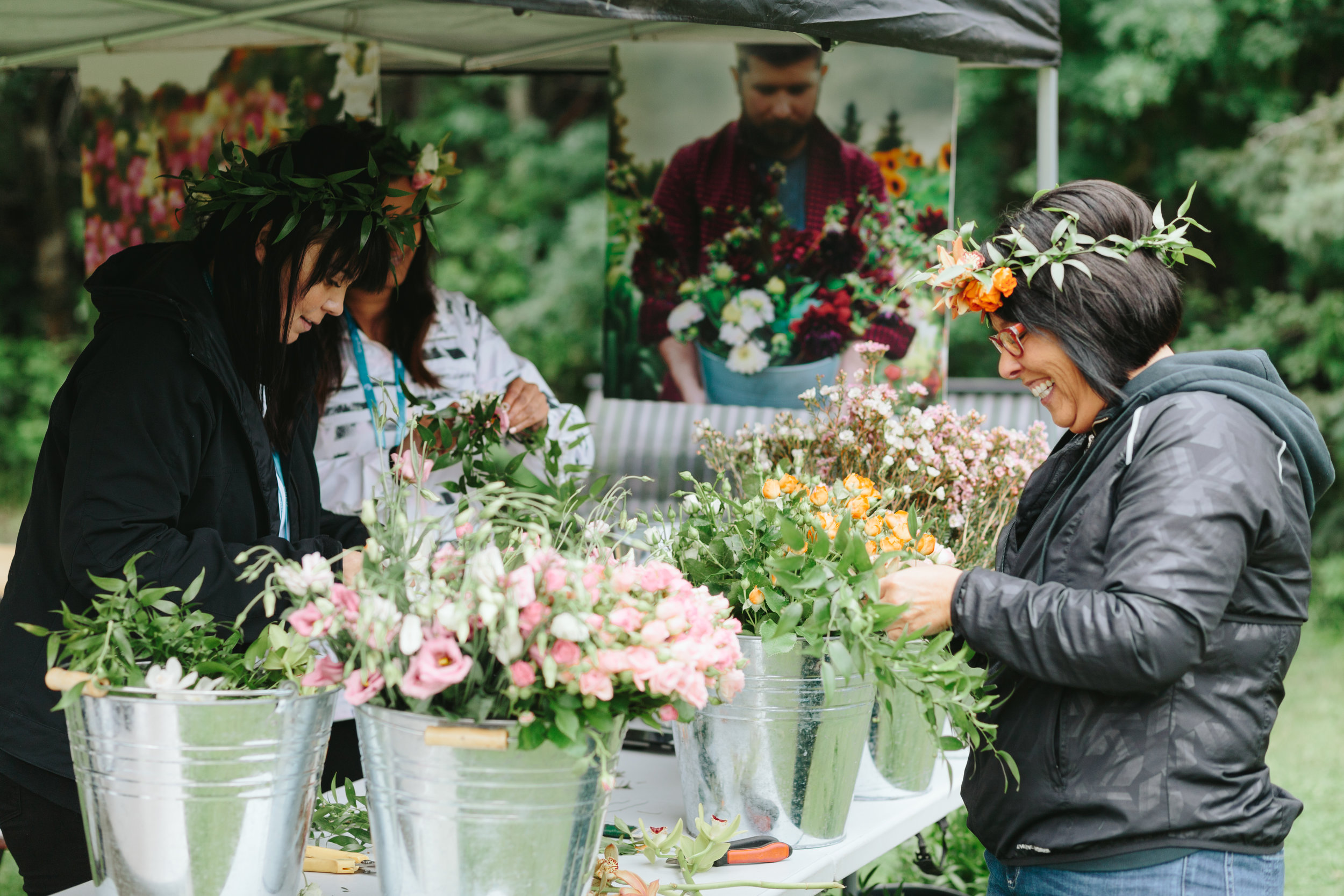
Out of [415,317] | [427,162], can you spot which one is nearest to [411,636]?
[427,162]

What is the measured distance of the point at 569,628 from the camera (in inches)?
40.8

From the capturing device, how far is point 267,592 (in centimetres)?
110

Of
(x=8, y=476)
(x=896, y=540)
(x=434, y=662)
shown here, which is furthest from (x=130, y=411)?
(x=8, y=476)

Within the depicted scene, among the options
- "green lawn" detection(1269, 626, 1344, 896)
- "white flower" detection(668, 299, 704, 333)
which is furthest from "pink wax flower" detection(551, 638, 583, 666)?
"green lawn" detection(1269, 626, 1344, 896)

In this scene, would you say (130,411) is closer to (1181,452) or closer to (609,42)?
(1181,452)

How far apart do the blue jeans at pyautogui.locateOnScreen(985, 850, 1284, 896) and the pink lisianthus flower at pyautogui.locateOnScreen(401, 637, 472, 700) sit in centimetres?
79

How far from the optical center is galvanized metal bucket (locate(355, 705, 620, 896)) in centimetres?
110

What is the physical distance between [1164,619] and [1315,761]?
414 cm

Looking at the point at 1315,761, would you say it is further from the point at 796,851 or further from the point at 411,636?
the point at 411,636

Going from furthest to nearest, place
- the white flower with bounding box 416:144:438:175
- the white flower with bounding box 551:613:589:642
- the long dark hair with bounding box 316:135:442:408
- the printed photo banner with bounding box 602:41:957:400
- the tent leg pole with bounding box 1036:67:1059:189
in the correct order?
the printed photo banner with bounding box 602:41:957:400 → the tent leg pole with bounding box 1036:67:1059:189 → the long dark hair with bounding box 316:135:442:408 → the white flower with bounding box 416:144:438:175 → the white flower with bounding box 551:613:589:642

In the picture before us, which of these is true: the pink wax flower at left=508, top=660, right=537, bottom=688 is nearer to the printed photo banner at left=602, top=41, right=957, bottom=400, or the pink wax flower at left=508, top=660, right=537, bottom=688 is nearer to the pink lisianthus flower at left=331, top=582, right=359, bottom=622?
the pink lisianthus flower at left=331, top=582, right=359, bottom=622

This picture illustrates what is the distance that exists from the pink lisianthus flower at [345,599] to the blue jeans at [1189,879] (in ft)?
2.86

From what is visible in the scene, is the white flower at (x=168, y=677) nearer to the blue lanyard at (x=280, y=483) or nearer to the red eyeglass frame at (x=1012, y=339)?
the blue lanyard at (x=280, y=483)

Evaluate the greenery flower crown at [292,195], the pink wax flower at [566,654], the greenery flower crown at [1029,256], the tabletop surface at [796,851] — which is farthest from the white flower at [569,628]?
the greenery flower crown at [292,195]
